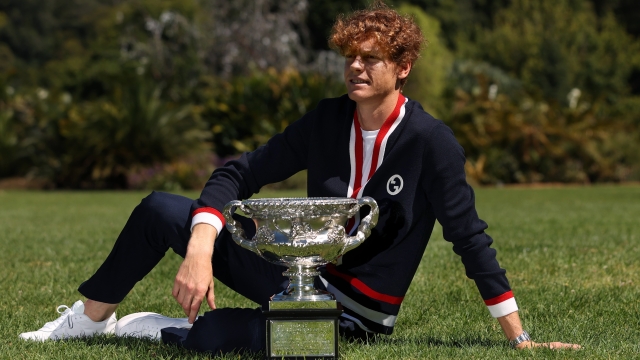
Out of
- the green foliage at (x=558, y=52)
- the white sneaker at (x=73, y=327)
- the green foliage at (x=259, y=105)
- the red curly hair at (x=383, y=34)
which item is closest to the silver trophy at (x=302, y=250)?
the red curly hair at (x=383, y=34)

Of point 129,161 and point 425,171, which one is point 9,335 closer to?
point 425,171

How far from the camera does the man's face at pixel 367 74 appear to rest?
9.52 ft

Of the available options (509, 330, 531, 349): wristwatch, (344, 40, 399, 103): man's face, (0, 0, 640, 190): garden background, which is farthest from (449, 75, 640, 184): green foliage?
(344, 40, 399, 103): man's face

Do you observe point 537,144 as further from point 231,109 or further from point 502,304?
point 502,304

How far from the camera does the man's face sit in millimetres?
2900

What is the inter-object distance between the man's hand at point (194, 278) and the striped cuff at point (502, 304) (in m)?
0.94

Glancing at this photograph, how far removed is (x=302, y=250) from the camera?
2.68 meters

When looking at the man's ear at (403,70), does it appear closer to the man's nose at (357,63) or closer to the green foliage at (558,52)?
the man's nose at (357,63)

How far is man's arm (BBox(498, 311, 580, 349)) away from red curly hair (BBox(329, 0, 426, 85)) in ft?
3.06

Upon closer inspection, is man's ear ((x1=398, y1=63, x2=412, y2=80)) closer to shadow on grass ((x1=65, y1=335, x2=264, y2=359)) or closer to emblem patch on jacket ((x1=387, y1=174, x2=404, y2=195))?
emblem patch on jacket ((x1=387, y1=174, x2=404, y2=195))

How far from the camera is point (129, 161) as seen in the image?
60.6 feet

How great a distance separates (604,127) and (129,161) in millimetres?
11410

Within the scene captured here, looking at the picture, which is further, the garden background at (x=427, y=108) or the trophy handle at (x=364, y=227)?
the garden background at (x=427, y=108)

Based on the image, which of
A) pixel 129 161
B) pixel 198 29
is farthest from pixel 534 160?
pixel 198 29
